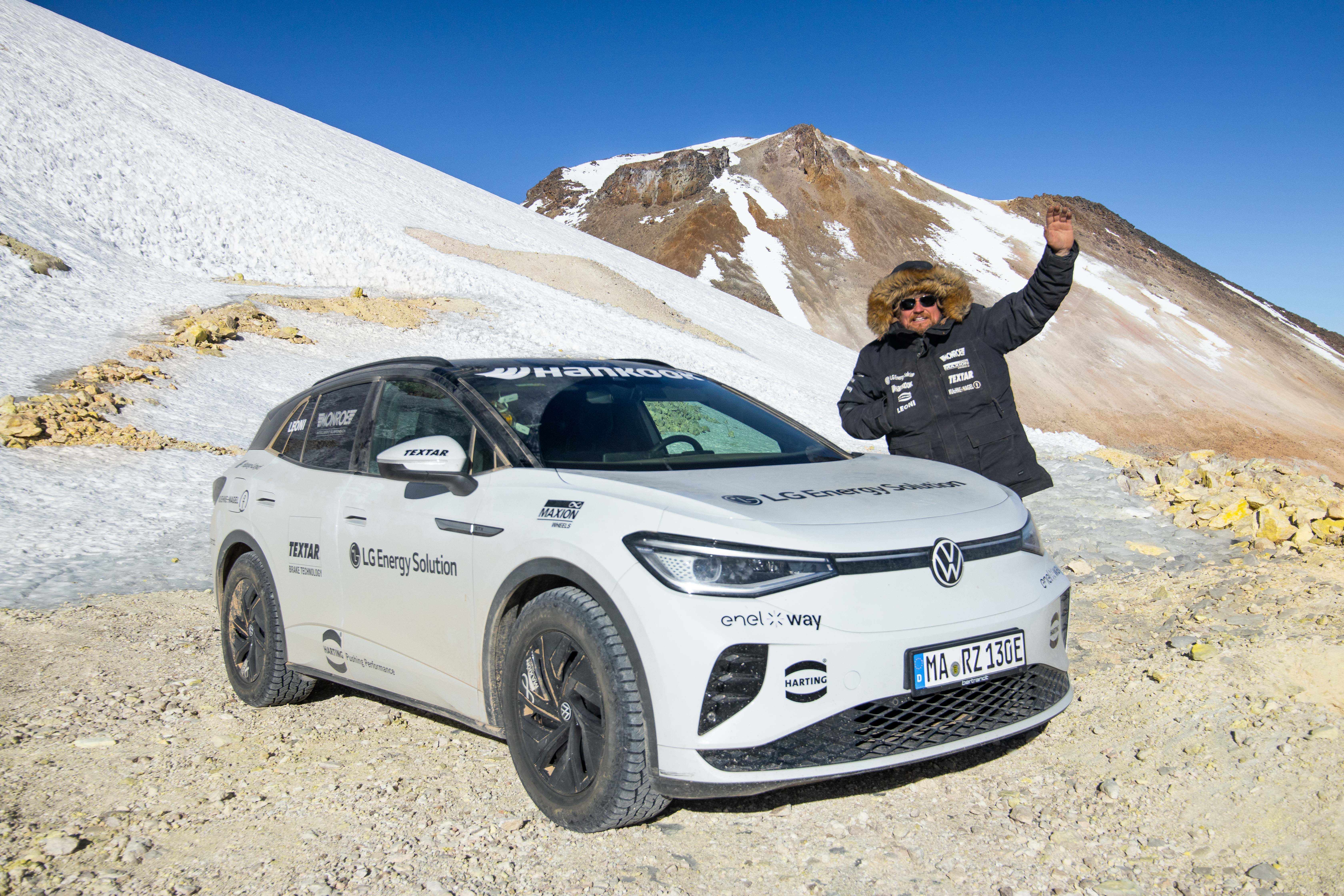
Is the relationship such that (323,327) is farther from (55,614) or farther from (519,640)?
(519,640)

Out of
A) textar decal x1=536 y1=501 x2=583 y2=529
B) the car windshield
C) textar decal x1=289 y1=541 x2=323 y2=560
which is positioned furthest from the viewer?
textar decal x1=289 y1=541 x2=323 y2=560

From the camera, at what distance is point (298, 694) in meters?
4.47

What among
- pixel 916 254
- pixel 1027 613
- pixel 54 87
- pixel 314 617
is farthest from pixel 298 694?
pixel 916 254

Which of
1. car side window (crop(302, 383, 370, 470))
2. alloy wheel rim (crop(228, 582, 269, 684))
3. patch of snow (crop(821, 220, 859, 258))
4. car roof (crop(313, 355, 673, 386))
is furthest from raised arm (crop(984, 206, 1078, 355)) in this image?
patch of snow (crop(821, 220, 859, 258))

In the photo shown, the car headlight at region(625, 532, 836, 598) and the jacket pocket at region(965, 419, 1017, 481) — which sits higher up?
the jacket pocket at region(965, 419, 1017, 481)

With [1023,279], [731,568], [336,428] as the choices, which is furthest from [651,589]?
[1023,279]

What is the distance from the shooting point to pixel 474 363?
412 centimetres

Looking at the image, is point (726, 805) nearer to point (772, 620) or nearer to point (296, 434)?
point (772, 620)

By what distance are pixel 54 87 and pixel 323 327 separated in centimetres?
1524

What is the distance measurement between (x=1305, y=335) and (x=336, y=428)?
3742 inches

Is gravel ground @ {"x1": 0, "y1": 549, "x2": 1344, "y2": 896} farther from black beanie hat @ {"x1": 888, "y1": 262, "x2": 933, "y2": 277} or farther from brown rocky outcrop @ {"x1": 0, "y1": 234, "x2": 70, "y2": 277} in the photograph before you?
brown rocky outcrop @ {"x1": 0, "y1": 234, "x2": 70, "y2": 277}

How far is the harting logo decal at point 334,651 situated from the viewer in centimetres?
397

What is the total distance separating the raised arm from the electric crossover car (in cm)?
97

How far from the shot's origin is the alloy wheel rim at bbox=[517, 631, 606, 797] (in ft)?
9.39
